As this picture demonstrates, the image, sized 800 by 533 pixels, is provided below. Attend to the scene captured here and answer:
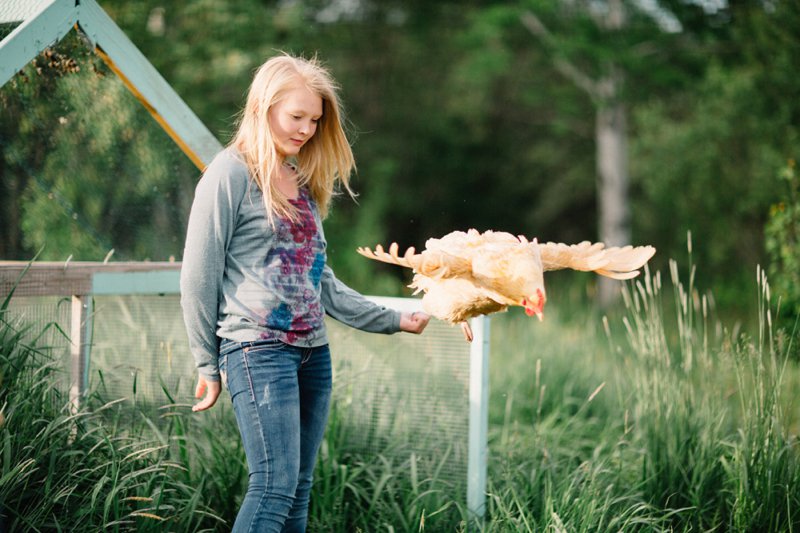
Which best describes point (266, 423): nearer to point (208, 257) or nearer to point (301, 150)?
point (208, 257)

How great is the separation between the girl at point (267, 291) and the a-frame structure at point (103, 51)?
0.77m

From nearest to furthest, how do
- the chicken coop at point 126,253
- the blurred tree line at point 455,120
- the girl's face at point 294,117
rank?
the girl's face at point 294,117 < the chicken coop at point 126,253 < the blurred tree line at point 455,120

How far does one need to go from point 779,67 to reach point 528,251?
5185mm

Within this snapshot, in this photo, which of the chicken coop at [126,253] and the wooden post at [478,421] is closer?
the chicken coop at [126,253]

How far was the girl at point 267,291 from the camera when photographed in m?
2.41

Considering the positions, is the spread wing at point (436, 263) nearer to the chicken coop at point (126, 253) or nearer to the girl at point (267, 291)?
the girl at point (267, 291)

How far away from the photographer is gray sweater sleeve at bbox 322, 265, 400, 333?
2.82 metres

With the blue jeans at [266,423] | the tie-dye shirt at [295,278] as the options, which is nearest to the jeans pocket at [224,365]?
the blue jeans at [266,423]

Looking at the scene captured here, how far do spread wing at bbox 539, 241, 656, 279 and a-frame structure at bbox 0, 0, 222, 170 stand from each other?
1596 millimetres

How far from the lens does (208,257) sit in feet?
7.89

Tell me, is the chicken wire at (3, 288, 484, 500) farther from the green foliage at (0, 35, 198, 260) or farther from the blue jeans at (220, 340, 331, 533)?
the blue jeans at (220, 340, 331, 533)

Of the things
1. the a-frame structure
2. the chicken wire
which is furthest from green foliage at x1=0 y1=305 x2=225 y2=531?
the a-frame structure

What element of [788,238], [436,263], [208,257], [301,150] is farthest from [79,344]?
[788,238]

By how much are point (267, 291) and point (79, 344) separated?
3.54ft
